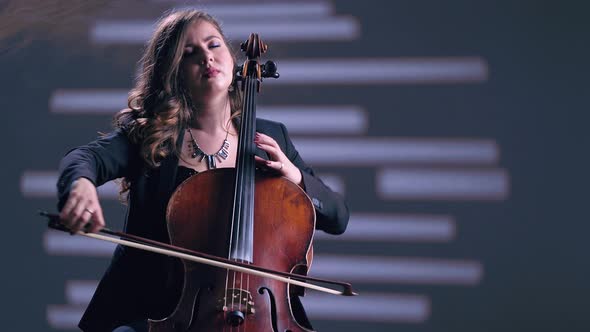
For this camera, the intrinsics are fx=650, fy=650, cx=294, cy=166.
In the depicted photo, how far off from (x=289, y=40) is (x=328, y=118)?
29 cm

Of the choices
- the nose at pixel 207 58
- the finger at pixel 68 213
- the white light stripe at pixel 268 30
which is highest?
the white light stripe at pixel 268 30

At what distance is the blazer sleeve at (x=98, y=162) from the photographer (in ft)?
3.53

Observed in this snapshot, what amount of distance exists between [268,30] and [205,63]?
85 centimetres

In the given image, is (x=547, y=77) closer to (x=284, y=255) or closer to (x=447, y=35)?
(x=447, y=35)

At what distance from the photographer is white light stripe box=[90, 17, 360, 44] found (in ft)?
6.86

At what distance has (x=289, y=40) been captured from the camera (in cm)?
212

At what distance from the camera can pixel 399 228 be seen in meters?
2.02

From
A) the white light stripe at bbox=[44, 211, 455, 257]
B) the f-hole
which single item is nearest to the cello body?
the f-hole

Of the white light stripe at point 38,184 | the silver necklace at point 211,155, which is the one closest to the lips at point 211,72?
the silver necklace at point 211,155

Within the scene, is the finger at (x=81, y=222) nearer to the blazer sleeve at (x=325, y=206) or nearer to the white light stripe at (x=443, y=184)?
the blazer sleeve at (x=325, y=206)

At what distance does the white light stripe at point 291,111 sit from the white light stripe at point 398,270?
16.0 inches

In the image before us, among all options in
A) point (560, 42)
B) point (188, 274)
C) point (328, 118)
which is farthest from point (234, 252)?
point (560, 42)

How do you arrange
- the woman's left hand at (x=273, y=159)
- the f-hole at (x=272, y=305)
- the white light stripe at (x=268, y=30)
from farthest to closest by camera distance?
the white light stripe at (x=268, y=30) < the woman's left hand at (x=273, y=159) < the f-hole at (x=272, y=305)

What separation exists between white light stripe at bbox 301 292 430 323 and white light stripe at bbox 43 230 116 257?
0.69 m
